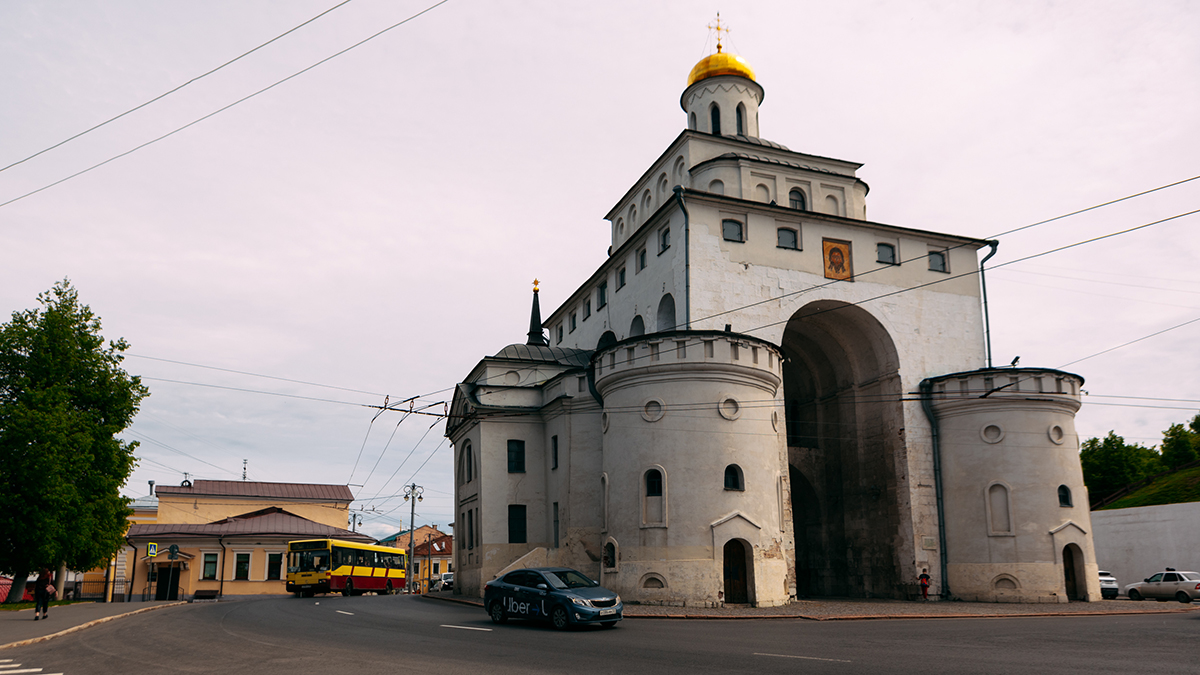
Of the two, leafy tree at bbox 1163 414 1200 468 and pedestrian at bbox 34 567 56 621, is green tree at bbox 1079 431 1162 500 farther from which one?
pedestrian at bbox 34 567 56 621

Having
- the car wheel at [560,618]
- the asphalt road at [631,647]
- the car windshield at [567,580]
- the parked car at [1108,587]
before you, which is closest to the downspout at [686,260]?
the asphalt road at [631,647]

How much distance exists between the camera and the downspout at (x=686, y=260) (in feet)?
97.8

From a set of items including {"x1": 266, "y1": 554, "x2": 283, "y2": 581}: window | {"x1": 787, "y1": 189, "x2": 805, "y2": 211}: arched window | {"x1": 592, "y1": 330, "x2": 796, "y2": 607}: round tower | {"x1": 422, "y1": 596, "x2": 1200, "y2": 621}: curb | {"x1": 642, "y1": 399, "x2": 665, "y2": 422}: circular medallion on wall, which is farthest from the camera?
{"x1": 266, "y1": 554, "x2": 283, "y2": 581}: window

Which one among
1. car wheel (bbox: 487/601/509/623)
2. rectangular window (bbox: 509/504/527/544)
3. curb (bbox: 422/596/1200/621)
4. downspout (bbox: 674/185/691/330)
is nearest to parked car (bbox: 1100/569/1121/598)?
curb (bbox: 422/596/1200/621)

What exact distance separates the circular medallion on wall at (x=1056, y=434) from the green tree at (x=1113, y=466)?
131 feet

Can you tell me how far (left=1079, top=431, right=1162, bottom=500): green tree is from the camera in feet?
215

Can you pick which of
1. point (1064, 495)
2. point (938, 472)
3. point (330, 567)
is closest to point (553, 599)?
point (938, 472)

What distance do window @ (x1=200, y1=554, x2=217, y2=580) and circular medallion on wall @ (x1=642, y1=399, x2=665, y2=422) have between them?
3661 centimetres

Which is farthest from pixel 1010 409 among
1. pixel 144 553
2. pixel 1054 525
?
pixel 144 553

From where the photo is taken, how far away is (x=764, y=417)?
92.5 feet

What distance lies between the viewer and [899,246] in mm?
34500

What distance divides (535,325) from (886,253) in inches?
793

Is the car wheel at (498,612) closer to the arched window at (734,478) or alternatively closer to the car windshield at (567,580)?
the car windshield at (567,580)

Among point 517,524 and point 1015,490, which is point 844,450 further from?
point 517,524
